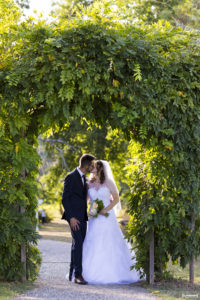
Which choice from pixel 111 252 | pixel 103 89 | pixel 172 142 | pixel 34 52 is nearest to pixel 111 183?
pixel 111 252

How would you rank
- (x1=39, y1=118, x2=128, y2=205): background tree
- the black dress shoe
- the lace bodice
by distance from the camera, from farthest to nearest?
(x1=39, y1=118, x2=128, y2=205): background tree
the lace bodice
the black dress shoe

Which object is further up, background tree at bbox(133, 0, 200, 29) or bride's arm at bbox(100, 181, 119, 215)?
background tree at bbox(133, 0, 200, 29)

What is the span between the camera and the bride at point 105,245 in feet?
23.9

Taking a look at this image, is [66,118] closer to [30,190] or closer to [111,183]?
[30,190]

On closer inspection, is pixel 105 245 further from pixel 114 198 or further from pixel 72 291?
pixel 72 291

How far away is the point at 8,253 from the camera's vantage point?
250 inches

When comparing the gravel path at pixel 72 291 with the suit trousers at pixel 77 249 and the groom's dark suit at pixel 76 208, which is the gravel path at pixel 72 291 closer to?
the suit trousers at pixel 77 249

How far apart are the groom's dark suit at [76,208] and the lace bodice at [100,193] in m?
0.48

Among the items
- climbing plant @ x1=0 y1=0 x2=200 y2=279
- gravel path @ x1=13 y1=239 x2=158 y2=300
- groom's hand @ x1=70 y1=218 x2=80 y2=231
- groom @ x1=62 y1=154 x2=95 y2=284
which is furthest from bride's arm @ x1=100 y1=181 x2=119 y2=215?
gravel path @ x1=13 y1=239 x2=158 y2=300

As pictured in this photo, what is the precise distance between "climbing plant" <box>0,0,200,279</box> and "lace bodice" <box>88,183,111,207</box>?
1.02 meters

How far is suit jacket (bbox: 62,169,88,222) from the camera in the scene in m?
7.20

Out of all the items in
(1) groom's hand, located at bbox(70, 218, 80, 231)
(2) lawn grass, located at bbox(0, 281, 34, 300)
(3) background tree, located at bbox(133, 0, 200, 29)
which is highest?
(3) background tree, located at bbox(133, 0, 200, 29)

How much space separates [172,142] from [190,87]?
861 millimetres

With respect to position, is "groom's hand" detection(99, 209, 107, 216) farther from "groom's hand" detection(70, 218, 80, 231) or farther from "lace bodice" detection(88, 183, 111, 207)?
"groom's hand" detection(70, 218, 80, 231)
